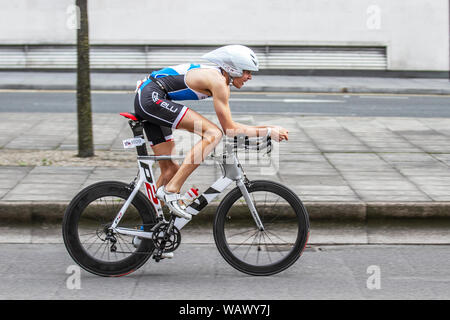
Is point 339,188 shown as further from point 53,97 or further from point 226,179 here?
point 53,97

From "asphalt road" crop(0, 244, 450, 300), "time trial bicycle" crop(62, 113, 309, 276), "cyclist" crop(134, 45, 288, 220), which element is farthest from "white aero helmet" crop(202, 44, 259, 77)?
"asphalt road" crop(0, 244, 450, 300)

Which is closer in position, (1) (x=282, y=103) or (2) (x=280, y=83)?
(1) (x=282, y=103)

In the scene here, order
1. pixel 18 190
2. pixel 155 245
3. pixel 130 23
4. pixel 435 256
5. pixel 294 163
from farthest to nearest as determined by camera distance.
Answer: pixel 130 23 → pixel 294 163 → pixel 18 190 → pixel 435 256 → pixel 155 245

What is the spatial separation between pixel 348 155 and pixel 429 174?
134 cm

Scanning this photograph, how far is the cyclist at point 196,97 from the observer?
493 cm

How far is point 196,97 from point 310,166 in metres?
3.43

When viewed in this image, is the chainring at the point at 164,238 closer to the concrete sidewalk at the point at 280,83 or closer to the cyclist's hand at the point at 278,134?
the cyclist's hand at the point at 278,134

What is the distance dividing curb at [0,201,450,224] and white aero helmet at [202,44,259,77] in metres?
1.69

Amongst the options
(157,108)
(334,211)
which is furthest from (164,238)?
(334,211)

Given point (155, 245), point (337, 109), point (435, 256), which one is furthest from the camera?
point (337, 109)

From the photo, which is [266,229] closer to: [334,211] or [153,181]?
[153,181]

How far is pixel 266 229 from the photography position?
530cm

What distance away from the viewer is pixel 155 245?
16.8 feet

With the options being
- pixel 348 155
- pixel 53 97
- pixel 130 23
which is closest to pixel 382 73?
pixel 130 23
